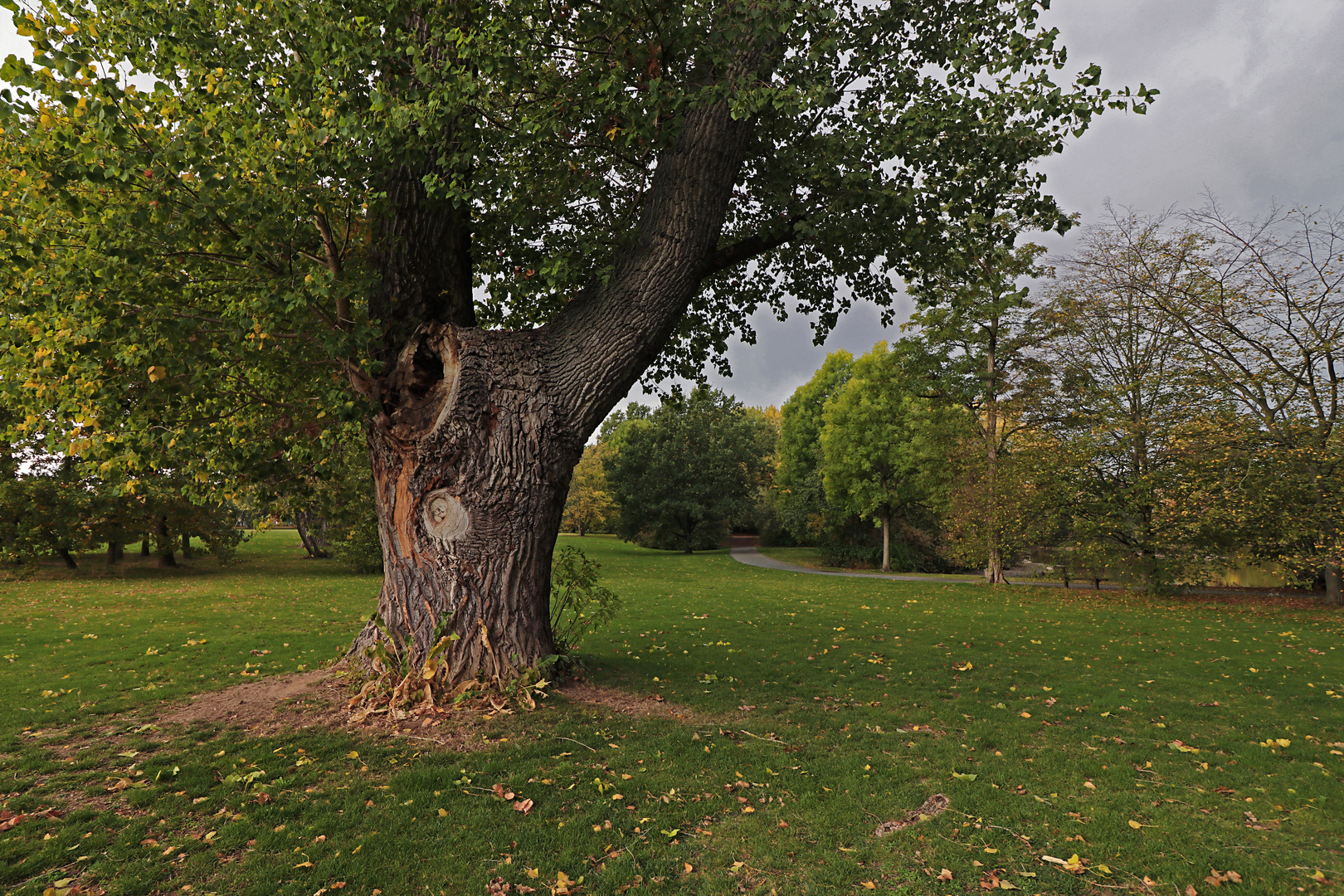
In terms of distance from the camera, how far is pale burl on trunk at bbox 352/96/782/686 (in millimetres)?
5730

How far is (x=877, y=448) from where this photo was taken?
26.6 meters

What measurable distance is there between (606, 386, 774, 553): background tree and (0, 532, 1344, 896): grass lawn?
23.9 metres

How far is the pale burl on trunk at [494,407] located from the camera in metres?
5.73

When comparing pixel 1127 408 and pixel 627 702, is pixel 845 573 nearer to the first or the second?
pixel 1127 408

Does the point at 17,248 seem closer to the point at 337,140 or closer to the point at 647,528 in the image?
the point at 337,140

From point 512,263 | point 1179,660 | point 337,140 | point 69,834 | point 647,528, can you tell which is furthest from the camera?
point 647,528

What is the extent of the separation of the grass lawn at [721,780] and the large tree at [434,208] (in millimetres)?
1638

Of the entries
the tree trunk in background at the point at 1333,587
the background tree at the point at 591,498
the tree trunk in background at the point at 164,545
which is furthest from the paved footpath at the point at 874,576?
the tree trunk in background at the point at 164,545

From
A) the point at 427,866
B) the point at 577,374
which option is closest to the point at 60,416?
the point at 577,374

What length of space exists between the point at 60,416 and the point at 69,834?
3.70 metres

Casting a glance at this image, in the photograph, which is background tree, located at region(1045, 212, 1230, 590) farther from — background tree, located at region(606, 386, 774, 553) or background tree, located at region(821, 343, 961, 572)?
background tree, located at region(606, 386, 774, 553)

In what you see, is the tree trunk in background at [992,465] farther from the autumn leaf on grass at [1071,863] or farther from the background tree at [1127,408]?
the autumn leaf on grass at [1071,863]

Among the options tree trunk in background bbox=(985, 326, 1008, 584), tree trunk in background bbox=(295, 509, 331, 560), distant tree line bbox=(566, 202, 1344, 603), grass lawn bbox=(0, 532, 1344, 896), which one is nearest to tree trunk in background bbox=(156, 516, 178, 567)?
tree trunk in background bbox=(295, 509, 331, 560)

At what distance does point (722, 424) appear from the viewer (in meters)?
35.9
